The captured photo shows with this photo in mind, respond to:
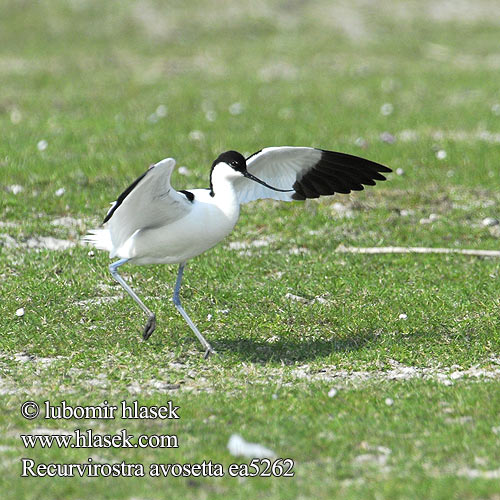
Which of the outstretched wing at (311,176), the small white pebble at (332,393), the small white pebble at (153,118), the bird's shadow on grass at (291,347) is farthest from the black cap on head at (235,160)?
the small white pebble at (153,118)

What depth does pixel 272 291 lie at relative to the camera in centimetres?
880

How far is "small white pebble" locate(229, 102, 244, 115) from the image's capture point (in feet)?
54.2

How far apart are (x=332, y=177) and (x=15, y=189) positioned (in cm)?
495

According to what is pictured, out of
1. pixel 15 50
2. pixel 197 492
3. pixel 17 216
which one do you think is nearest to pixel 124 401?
pixel 197 492

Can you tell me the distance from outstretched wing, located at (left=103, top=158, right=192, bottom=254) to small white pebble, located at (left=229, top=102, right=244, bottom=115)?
9.38 metres

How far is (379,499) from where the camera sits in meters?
4.77

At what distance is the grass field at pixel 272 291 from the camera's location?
5.45 metres

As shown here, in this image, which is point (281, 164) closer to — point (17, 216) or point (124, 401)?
point (124, 401)

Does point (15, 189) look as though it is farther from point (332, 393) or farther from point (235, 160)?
point (332, 393)

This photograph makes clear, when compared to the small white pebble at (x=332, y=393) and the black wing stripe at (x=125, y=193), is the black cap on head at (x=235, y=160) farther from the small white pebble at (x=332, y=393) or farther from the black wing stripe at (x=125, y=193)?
the small white pebble at (x=332, y=393)

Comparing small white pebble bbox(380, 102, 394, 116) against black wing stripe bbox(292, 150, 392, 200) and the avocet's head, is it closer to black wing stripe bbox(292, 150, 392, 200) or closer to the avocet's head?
black wing stripe bbox(292, 150, 392, 200)

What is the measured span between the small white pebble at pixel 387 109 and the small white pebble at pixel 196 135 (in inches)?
141

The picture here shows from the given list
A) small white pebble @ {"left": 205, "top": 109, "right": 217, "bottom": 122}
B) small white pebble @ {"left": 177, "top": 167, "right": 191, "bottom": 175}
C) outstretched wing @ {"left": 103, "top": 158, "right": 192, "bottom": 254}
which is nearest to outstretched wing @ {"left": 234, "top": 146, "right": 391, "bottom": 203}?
outstretched wing @ {"left": 103, "top": 158, "right": 192, "bottom": 254}

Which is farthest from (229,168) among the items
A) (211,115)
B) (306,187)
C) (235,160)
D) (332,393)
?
(211,115)
